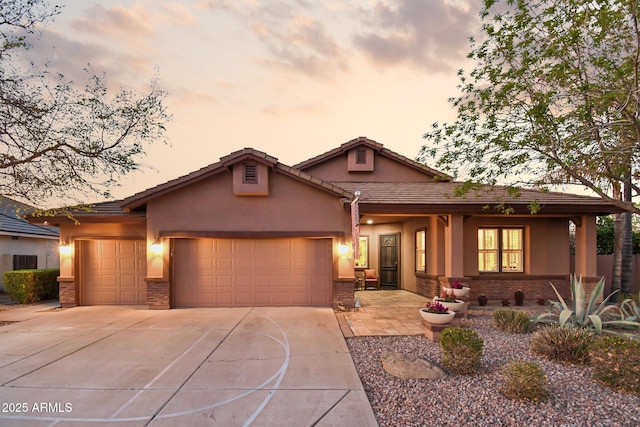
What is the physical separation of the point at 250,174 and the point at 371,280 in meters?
7.35

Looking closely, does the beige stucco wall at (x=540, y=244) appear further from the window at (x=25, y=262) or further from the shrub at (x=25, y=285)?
the window at (x=25, y=262)

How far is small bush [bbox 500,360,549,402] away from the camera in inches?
175

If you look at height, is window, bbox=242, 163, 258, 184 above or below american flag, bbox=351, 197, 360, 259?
above

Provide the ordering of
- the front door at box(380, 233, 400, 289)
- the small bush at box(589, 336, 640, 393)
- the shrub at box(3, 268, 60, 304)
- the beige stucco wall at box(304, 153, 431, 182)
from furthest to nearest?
1. the front door at box(380, 233, 400, 289)
2. the beige stucco wall at box(304, 153, 431, 182)
3. the shrub at box(3, 268, 60, 304)
4. the small bush at box(589, 336, 640, 393)

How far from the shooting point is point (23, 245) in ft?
53.7

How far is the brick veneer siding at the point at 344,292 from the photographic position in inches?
417

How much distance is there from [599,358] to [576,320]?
247 centimetres

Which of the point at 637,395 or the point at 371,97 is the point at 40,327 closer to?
the point at 637,395

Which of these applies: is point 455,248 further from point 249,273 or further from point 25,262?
point 25,262

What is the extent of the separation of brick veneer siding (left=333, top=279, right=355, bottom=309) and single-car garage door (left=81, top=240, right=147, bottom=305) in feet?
20.1

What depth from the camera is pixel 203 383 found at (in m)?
5.14

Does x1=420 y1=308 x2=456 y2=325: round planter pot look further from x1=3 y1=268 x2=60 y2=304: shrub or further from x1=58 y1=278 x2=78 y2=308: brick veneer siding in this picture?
x1=3 y1=268 x2=60 y2=304: shrub

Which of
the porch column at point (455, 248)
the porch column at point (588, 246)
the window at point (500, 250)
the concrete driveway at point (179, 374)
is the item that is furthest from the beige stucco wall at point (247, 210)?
the porch column at point (588, 246)

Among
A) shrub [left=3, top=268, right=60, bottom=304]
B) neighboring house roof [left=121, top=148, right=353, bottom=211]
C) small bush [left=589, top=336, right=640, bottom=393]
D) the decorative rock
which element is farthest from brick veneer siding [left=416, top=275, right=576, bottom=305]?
shrub [left=3, top=268, right=60, bottom=304]
